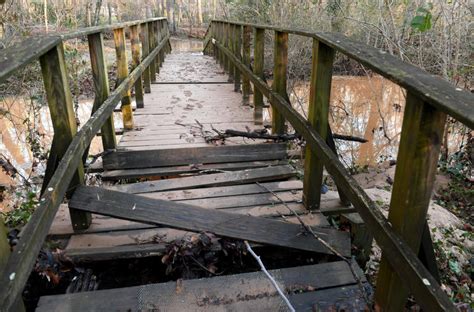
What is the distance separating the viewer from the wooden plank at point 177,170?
3678mm

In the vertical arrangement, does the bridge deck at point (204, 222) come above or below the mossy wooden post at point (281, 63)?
below

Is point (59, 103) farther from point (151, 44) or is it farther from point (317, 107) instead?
point (151, 44)

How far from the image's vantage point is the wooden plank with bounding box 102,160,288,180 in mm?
3678

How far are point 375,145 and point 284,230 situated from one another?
774 centimetres

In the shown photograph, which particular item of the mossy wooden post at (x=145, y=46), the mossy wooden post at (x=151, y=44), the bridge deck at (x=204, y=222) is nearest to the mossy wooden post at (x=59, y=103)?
the bridge deck at (x=204, y=222)

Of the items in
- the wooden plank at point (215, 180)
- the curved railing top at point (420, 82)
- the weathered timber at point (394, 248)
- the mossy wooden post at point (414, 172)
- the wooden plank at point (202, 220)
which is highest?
the curved railing top at point (420, 82)

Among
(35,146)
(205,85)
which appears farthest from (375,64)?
(205,85)

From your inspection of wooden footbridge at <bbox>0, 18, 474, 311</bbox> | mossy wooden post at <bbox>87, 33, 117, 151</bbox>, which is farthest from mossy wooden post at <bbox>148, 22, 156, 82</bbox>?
mossy wooden post at <bbox>87, 33, 117, 151</bbox>

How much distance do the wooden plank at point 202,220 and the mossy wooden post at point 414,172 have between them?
2.60 ft

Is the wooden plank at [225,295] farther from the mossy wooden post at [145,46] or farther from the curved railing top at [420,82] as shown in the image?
the mossy wooden post at [145,46]

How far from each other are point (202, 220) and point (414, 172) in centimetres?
138

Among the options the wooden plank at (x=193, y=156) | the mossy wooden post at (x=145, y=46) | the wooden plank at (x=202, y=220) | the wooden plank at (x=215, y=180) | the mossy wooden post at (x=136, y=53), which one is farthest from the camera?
the mossy wooden post at (x=145, y=46)

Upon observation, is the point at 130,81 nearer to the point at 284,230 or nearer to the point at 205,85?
the point at 284,230

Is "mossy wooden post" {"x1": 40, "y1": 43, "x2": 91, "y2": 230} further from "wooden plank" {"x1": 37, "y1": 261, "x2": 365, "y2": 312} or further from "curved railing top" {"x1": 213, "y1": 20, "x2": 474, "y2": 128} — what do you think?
"curved railing top" {"x1": 213, "y1": 20, "x2": 474, "y2": 128}
